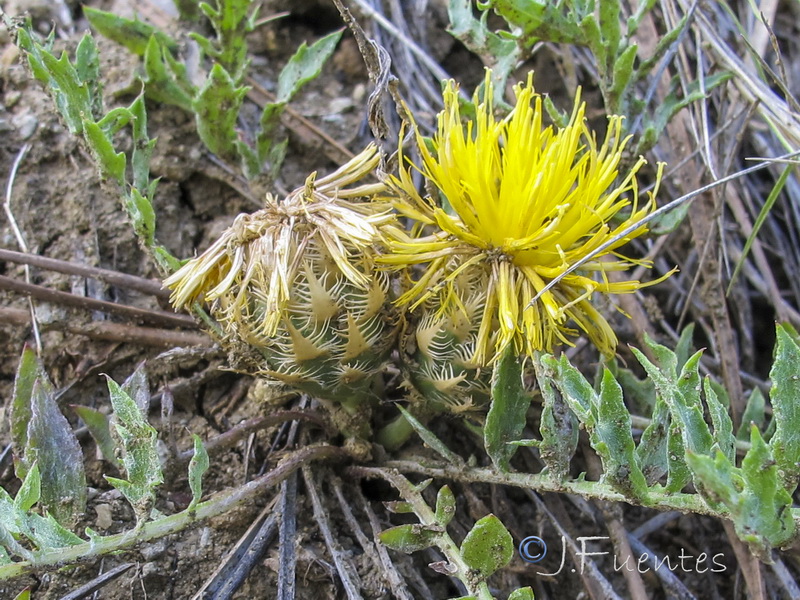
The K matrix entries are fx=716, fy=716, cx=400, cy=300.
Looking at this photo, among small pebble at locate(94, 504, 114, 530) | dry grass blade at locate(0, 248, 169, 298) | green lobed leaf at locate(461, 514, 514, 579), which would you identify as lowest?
small pebble at locate(94, 504, 114, 530)

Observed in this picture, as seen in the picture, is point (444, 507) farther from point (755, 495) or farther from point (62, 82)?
point (62, 82)

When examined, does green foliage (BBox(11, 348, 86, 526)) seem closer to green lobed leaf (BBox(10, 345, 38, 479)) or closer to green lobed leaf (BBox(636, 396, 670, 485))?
green lobed leaf (BBox(10, 345, 38, 479))

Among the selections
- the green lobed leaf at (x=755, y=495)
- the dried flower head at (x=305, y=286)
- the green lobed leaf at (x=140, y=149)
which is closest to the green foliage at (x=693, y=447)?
the green lobed leaf at (x=755, y=495)

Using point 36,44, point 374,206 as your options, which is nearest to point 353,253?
point 374,206

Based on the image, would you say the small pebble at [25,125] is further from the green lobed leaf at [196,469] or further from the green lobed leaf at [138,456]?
the green lobed leaf at [196,469]

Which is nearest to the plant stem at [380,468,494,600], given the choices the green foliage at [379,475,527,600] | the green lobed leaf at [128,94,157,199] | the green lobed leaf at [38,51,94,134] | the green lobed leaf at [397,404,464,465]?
the green foliage at [379,475,527,600]

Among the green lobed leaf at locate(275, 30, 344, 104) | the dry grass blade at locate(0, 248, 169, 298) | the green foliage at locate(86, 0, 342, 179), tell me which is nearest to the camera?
the dry grass blade at locate(0, 248, 169, 298)

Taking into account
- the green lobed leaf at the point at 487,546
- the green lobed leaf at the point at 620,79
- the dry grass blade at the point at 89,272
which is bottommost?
the green lobed leaf at the point at 487,546

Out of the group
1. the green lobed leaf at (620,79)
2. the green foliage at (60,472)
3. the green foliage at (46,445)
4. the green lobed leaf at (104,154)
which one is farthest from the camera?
the green lobed leaf at (620,79)
